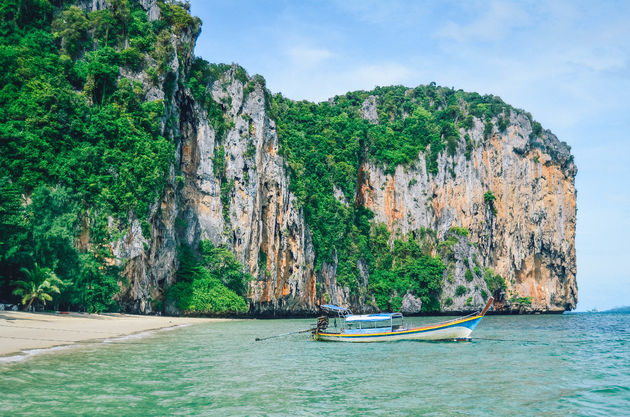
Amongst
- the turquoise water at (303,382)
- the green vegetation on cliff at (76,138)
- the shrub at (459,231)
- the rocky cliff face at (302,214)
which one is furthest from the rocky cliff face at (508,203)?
the turquoise water at (303,382)

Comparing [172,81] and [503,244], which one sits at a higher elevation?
[172,81]

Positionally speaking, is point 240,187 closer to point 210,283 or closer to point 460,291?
point 210,283

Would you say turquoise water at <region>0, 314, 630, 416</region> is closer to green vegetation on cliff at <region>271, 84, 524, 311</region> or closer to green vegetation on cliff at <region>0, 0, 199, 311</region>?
green vegetation on cliff at <region>0, 0, 199, 311</region>

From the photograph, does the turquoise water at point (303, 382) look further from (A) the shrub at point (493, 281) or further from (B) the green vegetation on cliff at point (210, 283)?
(A) the shrub at point (493, 281)

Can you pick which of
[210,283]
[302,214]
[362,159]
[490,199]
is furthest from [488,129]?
[210,283]

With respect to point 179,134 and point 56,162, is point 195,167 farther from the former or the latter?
point 56,162

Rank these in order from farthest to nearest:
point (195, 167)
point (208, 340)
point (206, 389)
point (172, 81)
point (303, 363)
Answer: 1. point (195, 167)
2. point (172, 81)
3. point (208, 340)
4. point (303, 363)
5. point (206, 389)

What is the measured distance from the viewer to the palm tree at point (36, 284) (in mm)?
25500

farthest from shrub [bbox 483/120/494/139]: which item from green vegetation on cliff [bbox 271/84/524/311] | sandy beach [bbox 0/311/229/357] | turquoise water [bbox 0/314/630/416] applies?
sandy beach [bbox 0/311/229/357]

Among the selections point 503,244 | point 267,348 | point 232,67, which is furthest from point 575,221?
point 267,348

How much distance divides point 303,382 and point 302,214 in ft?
160

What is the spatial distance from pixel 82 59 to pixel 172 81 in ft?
26.5

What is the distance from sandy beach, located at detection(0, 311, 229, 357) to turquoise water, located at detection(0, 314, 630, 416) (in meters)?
1.40

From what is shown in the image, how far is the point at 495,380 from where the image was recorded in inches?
564
